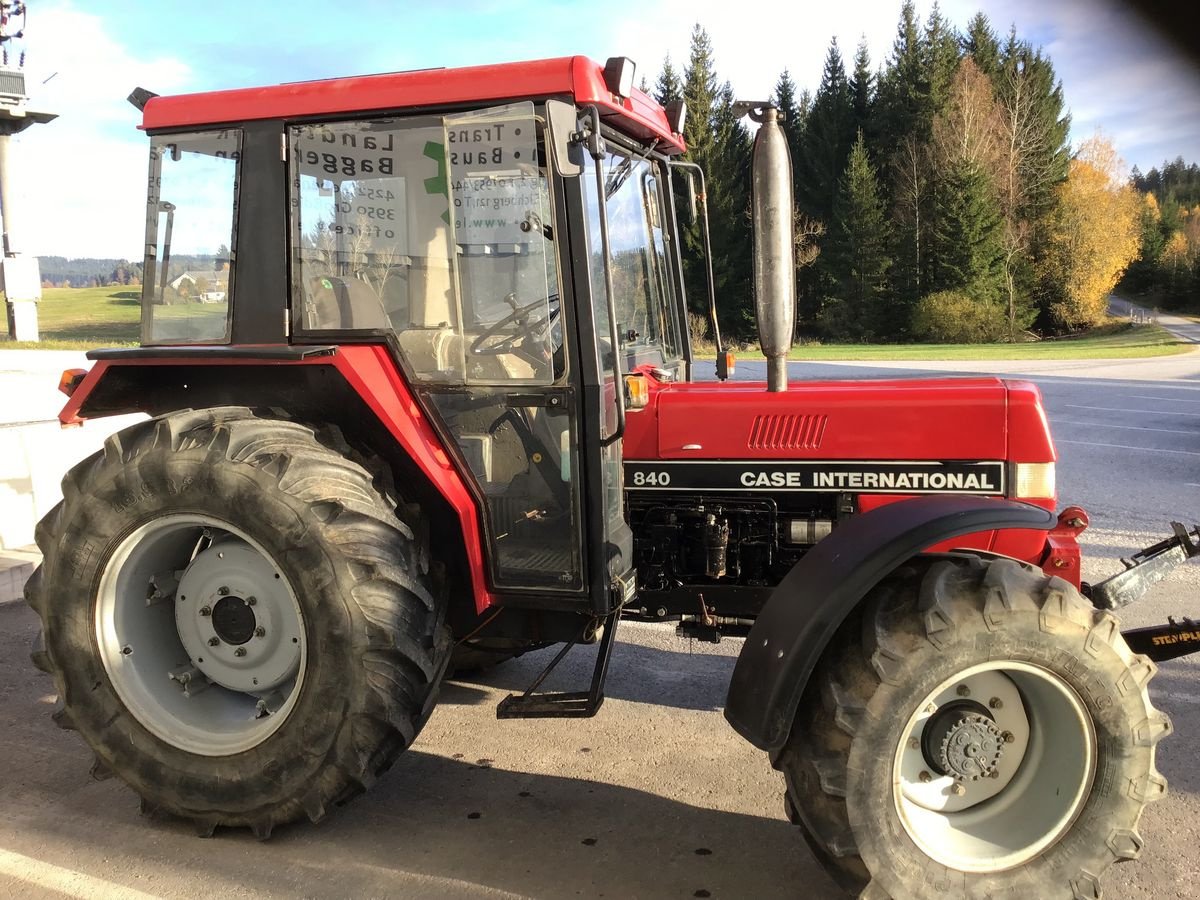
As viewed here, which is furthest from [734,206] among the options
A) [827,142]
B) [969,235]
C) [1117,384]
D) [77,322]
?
[77,322]

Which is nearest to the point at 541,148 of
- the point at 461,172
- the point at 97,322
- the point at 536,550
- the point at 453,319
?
the point at 461,172

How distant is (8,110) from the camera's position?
33062 millimetres

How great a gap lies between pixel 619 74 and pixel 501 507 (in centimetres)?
148

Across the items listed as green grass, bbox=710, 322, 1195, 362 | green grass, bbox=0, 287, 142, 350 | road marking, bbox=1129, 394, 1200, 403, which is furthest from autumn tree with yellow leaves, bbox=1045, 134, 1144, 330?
green grass, bbox=0, 287, 142, 350

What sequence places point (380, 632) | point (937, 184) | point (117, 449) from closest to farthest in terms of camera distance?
point (380, 632)
point (117, 449)
point (937, 184)

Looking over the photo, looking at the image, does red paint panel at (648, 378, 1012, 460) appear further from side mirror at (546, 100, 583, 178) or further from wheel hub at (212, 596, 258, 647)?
wheel hub at (212, 596, 258, 647)

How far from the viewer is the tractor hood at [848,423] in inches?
126

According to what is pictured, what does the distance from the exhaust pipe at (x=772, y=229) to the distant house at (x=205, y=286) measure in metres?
1.89

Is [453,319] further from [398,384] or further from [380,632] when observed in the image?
[380,632]

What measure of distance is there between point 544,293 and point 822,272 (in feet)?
140

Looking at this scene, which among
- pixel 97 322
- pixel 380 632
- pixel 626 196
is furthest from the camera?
pixel 97 322

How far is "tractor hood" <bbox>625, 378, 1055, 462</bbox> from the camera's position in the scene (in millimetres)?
3209

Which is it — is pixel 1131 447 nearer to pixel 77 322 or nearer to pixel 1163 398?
pixel 1163 398

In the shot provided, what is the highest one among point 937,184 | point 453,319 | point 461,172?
point 937,184
